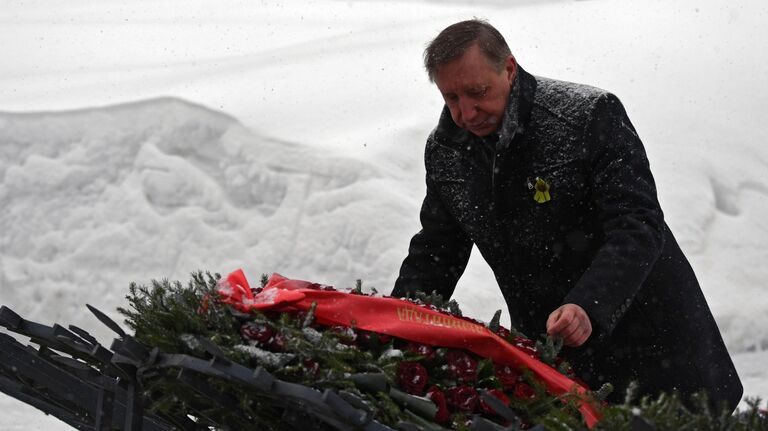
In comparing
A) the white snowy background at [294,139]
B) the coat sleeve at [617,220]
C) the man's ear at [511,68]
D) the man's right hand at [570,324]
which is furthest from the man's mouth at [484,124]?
the white snowy background at [294,139]

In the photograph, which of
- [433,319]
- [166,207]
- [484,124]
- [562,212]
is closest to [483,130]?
[484,124]

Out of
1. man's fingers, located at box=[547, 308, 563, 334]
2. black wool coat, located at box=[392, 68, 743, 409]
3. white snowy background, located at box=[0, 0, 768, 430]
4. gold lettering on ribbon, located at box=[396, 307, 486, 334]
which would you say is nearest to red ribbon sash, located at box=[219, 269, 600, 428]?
gold lettering on ribbon, located at box=[396, 307, 486, 334]

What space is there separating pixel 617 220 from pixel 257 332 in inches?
34.1

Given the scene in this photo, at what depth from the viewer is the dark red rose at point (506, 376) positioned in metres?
1.91

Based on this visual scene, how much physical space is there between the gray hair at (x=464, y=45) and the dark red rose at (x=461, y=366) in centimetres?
64

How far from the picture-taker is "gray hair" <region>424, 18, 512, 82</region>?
2219 millimetres

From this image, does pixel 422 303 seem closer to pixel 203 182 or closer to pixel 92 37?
pixel 203 182

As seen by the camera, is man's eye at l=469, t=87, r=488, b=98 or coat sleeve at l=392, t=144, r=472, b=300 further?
coat sleeve at l=392, t=144, r=472, b=300

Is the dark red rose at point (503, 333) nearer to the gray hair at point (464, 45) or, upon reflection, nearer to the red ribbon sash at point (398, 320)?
the red ribbon sash at point (398, 320)

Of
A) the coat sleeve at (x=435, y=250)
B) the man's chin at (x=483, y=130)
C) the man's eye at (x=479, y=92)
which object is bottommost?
the coat sleeve at (x=435, y=250)

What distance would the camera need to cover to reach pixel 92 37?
30.5 feet

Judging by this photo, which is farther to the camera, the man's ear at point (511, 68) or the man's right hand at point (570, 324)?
the man's ear at point (511, 68)

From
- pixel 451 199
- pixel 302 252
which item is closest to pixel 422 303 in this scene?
pixel 451 199

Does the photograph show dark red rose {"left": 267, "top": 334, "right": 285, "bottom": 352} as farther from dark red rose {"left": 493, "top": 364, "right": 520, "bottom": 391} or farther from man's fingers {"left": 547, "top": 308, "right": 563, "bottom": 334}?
man's fingers {"left": 547, "top": 308, "right": 563, "bottom": 334}
